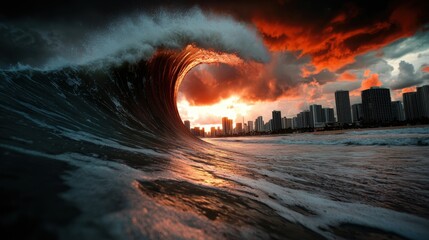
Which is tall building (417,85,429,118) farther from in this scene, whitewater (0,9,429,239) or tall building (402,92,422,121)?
whitewater (0,9,429,239)

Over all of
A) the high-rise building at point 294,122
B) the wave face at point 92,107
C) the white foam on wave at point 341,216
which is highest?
the high-rise building at point 294,122

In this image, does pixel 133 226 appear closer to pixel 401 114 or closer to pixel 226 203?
pixel 226 203

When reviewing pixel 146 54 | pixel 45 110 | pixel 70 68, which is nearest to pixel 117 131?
pixel 45 110

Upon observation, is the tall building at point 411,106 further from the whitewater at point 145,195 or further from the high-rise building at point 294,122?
the whitewater at point 145,195

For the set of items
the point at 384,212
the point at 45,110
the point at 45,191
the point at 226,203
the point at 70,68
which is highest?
the point at 70,68

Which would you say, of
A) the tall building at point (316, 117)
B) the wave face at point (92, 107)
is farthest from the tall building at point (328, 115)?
the wave face at point (92, 107)


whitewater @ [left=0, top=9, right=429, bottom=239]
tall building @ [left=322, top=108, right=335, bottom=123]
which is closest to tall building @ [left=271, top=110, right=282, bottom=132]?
tall building @ [left=322, top=108, right=335, bottom=123]

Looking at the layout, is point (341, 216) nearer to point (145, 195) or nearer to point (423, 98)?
point (145, 195)
